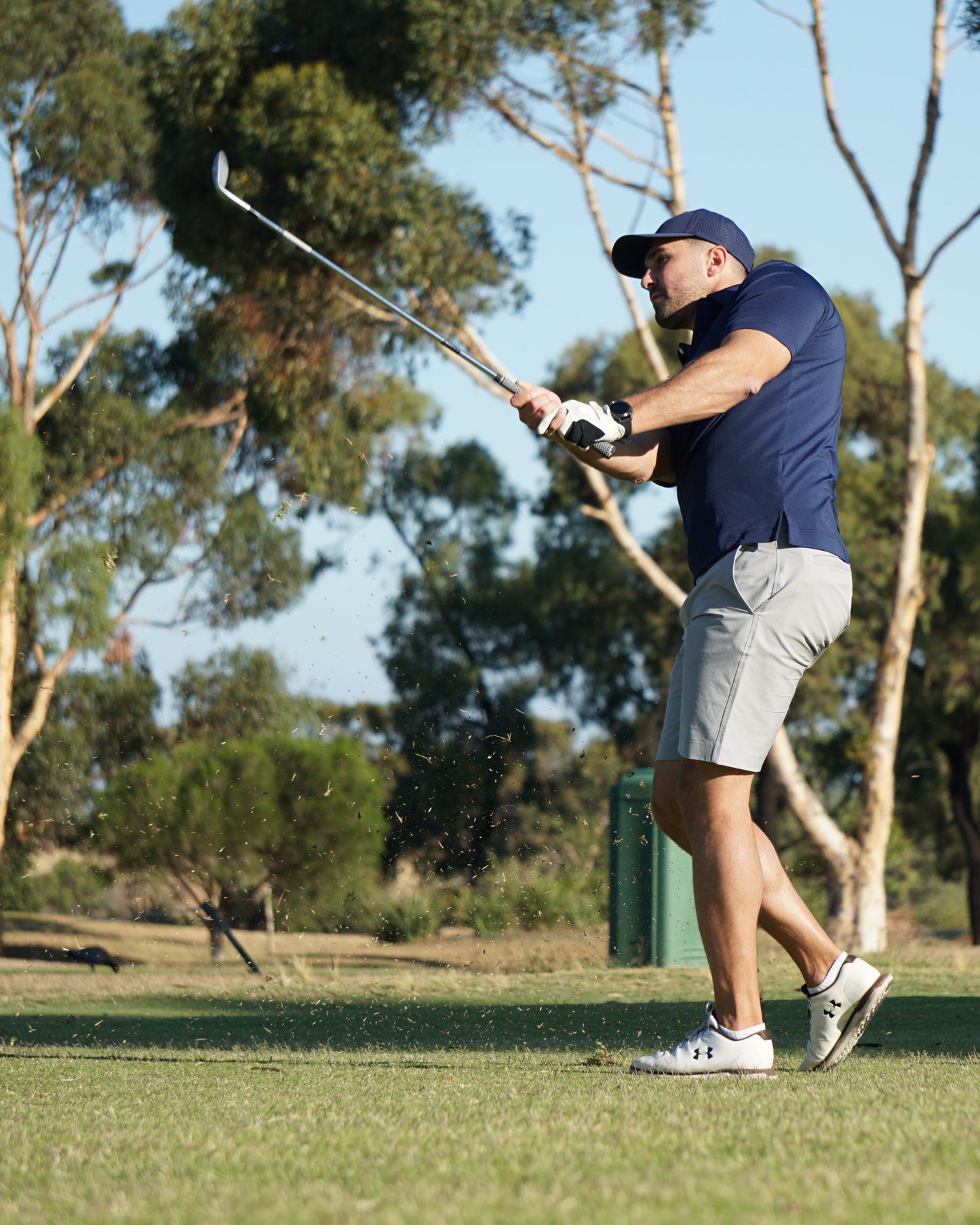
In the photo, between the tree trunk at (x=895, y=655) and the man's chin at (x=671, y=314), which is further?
the tree trunk at (x=895, y=655)

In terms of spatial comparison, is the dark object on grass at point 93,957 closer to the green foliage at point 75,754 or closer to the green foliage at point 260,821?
the green foliage at point 260,821

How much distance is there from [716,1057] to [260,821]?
16.2 m

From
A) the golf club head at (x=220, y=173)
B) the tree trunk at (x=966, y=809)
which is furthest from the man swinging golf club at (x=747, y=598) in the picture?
the tree trunk at (x=966, y=809)

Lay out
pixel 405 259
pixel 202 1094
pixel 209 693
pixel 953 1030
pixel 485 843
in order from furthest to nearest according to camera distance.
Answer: pixel 209 693, pixel 485 843, pixel 405 259, pixel 953 1030, pixel 202 1094

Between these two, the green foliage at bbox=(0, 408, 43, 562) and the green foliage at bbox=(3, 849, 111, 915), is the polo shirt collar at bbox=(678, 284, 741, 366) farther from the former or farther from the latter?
the green foliage at bbox=(3, 849, 111, 915)

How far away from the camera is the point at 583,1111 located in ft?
8.43

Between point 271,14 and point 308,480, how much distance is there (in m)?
7.23

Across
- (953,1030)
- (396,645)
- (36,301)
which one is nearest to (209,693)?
(396,645)

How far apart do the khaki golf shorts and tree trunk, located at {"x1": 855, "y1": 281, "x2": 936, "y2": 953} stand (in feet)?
34.3

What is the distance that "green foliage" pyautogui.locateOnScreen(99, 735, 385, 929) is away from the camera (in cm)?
1919

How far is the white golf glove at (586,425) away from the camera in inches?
137

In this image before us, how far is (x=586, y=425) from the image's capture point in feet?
11.6

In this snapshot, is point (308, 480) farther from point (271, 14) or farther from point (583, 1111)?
point (583, 1111)

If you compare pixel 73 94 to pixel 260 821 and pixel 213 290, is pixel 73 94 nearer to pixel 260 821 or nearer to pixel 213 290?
pixel 213 290
